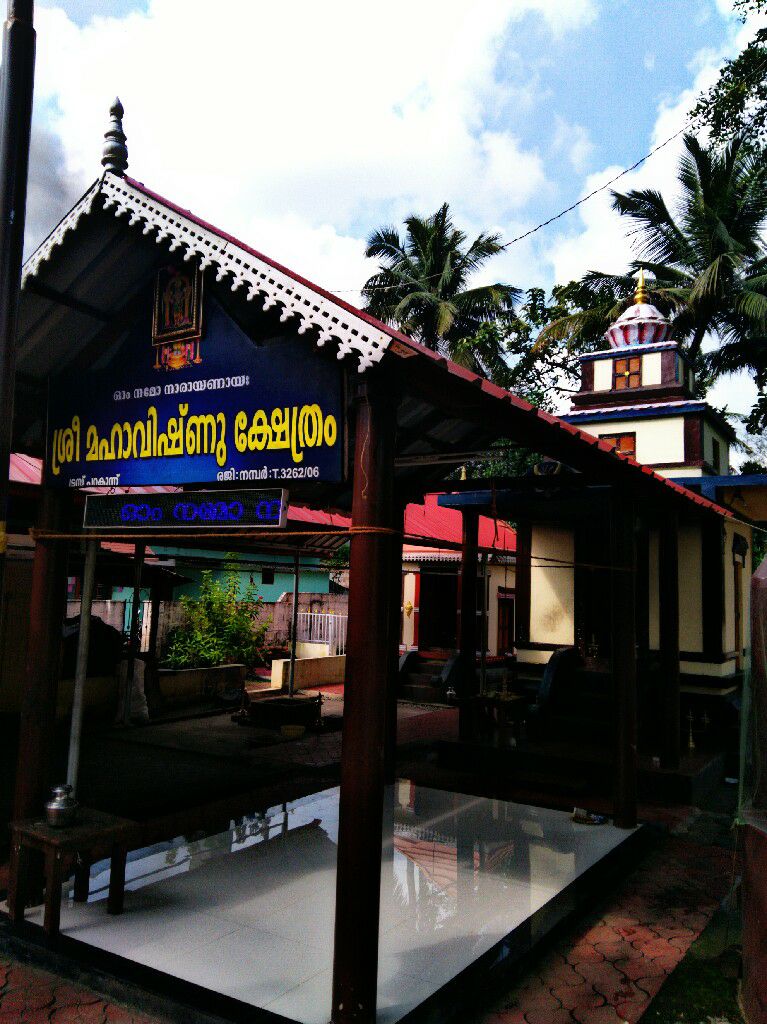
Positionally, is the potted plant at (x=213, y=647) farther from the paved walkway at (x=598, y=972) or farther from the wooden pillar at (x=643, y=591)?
the paved walkway at (x=598, y=972)

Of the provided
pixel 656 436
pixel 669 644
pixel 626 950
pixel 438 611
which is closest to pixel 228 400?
pixel 626 950

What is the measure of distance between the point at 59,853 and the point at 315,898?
2.05 m

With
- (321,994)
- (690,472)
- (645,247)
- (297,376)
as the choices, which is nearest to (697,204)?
(645,247)

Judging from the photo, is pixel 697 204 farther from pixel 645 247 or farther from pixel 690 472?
pixel 690 472

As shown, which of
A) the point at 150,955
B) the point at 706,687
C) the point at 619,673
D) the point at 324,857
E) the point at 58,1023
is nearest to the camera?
the point at 58,1023

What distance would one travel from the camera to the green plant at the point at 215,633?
16.6 metres

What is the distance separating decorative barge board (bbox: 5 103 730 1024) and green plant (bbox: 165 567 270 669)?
1043 cm

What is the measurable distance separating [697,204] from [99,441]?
2727 centimetres

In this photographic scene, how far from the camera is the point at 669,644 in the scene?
394 inches

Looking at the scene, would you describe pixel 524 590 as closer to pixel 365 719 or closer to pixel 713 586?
pixel 713 586

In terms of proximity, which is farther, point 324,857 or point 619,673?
point 619,673

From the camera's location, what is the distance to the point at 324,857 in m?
6.82

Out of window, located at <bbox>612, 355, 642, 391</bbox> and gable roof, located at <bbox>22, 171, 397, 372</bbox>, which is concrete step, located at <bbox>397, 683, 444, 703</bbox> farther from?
gable roof, located at <bbox>22, 171, 397, 372</bbox>

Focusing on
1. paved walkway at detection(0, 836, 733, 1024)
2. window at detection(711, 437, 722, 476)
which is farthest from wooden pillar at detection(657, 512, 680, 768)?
window at detection(711, 437, 722, 476)
